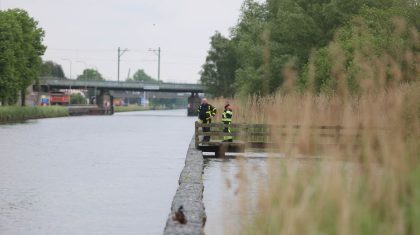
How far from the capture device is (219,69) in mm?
106438

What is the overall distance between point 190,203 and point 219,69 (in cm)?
9434

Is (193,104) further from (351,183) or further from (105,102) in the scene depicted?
(351,183)

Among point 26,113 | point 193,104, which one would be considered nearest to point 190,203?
point 26,113

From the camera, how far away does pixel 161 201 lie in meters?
15.3

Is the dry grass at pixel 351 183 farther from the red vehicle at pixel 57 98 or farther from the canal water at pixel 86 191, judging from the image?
the red vehicle at pixel 57 98

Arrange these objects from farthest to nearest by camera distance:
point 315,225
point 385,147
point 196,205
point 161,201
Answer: point 161,201 → point 196,205 → point 385,147 → point 315,225

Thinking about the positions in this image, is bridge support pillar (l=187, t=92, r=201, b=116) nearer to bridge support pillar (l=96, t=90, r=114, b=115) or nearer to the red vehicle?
bridge support pillar (l=96, t=90, r=114, b=115)

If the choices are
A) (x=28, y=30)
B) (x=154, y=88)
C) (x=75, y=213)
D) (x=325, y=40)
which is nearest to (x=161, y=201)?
(x=75, y=213)

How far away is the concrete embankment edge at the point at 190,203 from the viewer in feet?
32.1

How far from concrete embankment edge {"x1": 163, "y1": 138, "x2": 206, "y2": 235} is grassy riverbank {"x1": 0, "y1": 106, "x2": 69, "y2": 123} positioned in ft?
170

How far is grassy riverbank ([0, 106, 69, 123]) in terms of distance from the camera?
69.6 m

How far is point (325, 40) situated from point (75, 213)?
40480mm

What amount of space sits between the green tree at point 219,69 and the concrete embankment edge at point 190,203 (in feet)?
274

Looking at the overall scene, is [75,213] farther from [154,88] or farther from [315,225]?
[154,88]
